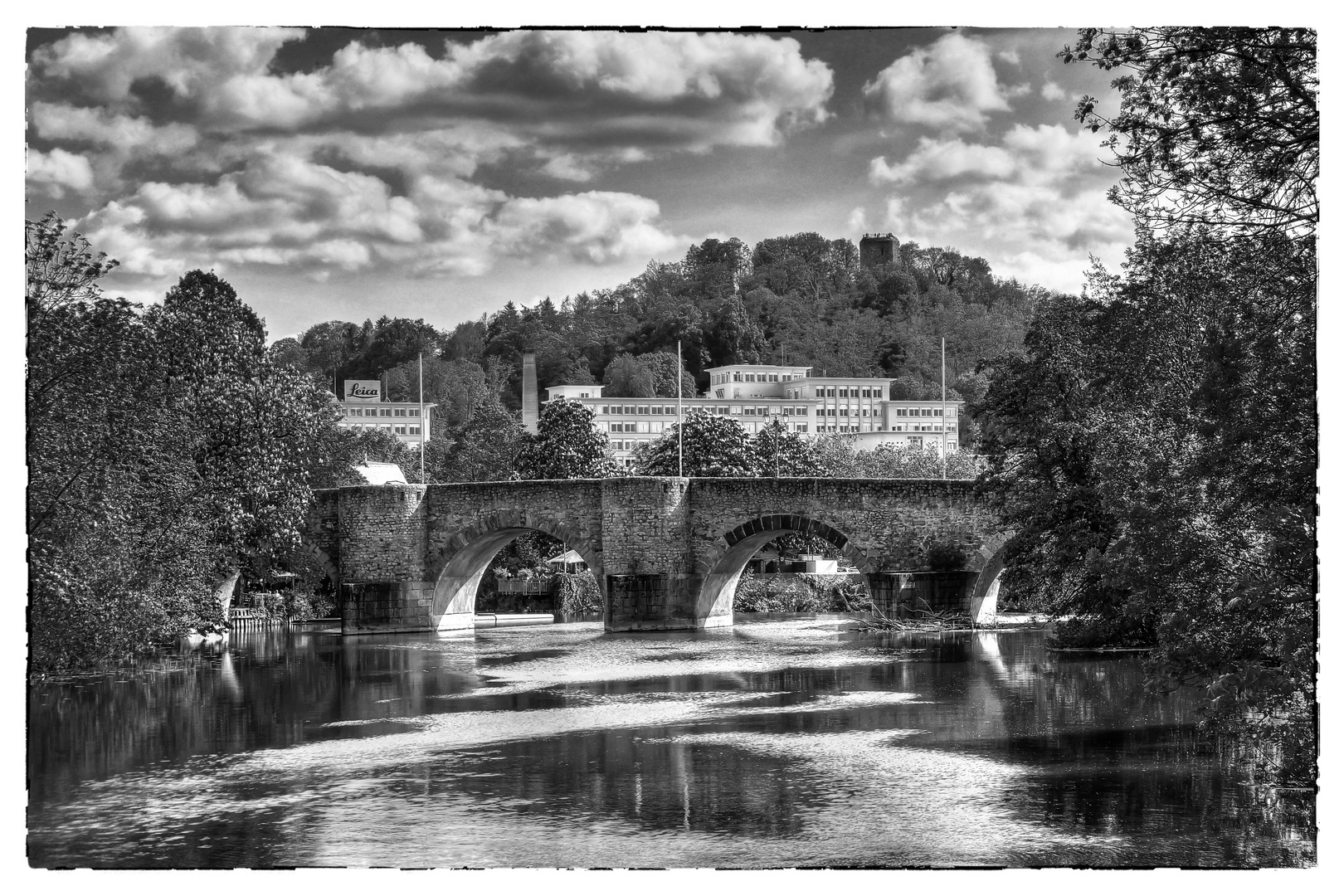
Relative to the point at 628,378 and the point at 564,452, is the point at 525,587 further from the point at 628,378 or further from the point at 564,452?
the point at 628,378

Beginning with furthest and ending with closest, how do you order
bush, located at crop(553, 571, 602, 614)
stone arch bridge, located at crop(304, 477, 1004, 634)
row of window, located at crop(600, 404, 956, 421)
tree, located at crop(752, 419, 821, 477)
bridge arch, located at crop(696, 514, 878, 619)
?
1. tree, located at crop(752, 419, 821, 477)
2. bush, located at crop(553, 571, 602, 614)
3. row of window, located at crop(600, 404, 956, 421)
4. bridge arch, located at crop(696, 514, 878, 619)
5. stone arch bridge, located at crop(304, 477, 1004, 634)

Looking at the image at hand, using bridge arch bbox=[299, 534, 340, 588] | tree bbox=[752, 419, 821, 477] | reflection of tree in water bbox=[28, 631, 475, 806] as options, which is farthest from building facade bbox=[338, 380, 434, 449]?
tree bbox=[752, 419, 821, 477]

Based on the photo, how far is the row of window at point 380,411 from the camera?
44469mm

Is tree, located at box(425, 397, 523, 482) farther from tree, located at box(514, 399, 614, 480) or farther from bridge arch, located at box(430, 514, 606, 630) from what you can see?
bridge arch, located at box(430, 514, 606, 630)

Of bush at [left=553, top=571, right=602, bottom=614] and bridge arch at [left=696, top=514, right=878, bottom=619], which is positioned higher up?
bridge arch at [left=696, top=514, right=878, bottom=619]

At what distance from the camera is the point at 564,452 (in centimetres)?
5019

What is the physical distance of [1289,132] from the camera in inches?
363

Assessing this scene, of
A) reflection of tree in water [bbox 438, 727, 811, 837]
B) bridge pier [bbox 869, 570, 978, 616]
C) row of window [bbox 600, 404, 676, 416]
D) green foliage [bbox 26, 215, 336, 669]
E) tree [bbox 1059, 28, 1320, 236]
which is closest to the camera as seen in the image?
tree [bbox 1059, 28, 1320, 236]

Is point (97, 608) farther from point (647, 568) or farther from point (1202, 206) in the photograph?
point (647, 568)

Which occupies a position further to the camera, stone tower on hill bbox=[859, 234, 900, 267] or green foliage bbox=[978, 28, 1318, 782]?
stone tower on hill bbox=[859, 234, 900, 267]

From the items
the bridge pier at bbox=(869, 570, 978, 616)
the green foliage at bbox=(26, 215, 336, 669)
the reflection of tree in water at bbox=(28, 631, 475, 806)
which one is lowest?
the reflection of tree in water at bbox=(28, 631, 475, 806)

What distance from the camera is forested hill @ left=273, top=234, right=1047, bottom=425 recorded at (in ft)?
56.6

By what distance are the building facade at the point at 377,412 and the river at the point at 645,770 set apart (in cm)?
1270

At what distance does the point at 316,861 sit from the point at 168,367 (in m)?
13.3
